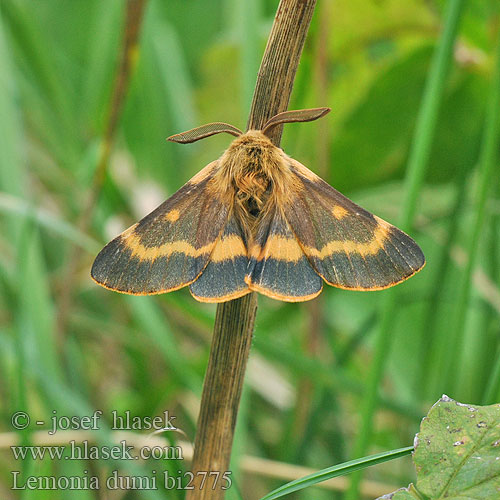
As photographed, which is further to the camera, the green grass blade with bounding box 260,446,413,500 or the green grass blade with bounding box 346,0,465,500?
the green grass blade with bounding box 346,0,465,500

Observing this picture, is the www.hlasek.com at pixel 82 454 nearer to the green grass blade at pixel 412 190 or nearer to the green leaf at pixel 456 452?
the green grass blade at pixel 412 190

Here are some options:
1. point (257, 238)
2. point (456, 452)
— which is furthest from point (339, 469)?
point (257, 238)

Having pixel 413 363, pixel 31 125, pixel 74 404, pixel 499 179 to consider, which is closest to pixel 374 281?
pixel 74 404

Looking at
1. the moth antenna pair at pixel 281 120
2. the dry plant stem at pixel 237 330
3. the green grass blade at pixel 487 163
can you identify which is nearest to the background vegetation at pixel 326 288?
the green grass blade at pixel 487 163

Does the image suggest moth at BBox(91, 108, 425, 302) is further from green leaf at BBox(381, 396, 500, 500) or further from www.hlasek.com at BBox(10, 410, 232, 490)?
www.hlasek.com at BBox(10, 410, 232, 490)

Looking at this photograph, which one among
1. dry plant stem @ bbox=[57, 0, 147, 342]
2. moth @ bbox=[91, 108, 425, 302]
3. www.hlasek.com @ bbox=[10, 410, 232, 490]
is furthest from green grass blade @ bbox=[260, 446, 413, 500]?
dry plant stem @ bbox=[57, 0, 147, 342]

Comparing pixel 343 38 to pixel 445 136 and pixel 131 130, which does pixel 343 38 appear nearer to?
pixel 445 136
